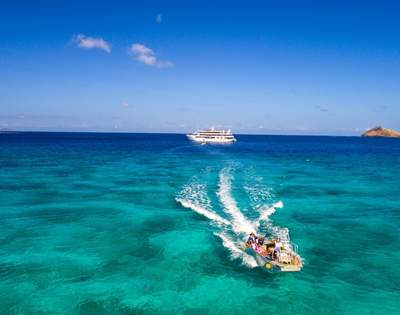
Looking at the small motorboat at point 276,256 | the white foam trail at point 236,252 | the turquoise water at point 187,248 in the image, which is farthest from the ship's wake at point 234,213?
the small motorboat at point 276,256

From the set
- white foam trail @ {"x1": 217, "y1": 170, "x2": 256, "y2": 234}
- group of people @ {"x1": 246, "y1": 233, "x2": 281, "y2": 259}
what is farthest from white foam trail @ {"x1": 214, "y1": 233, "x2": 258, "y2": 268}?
white foam trail @ {"x1": 217, "y1": 170, "x2": 256, "y2": 234}

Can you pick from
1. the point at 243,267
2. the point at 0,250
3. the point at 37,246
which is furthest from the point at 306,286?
the point at 0,250

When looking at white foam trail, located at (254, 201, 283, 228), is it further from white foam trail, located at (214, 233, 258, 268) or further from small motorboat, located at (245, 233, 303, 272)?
small motorboat, located at (245, 233, 303, 272)

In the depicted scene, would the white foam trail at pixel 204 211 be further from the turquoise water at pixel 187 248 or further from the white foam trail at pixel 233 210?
the white foam trail at pixel 233 210

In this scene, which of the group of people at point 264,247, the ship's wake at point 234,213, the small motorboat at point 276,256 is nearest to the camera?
the small motorboat at point 276,256

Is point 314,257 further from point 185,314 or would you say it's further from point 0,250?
point 0,250

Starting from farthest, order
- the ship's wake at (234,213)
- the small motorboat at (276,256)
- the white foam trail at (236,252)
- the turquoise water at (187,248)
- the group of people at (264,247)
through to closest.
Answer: the ship's wake at (234,213) → the white foam trail at (236,252) → the group of people at (264,247) → the small motorboat at (276,256) → the turquoise water at (187,248)
